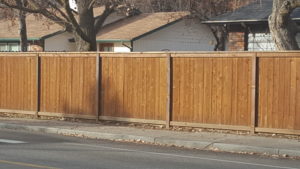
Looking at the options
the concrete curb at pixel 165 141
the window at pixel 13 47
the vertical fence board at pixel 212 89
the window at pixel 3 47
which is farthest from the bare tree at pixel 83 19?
the window at pixel 3 47

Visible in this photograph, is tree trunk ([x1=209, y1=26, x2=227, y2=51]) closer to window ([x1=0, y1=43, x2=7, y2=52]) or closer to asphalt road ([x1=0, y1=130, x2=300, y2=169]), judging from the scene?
window ([x1=0, y1=43, x2=7, y2=52])

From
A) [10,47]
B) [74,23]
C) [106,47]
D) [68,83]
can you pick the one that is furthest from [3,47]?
[68,83]

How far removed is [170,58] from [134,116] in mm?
2133

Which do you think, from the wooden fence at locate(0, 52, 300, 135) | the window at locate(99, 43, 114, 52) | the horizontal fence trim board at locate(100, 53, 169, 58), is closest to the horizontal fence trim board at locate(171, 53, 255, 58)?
the wooden fence at locate(0, 52, 300, 135)

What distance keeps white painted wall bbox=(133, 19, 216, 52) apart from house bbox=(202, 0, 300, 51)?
10397 mm

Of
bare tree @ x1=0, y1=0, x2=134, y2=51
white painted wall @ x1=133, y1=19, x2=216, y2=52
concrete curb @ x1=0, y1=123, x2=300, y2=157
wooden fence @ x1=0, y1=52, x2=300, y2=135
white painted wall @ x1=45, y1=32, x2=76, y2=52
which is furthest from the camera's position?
white painted wall @ x1=45, y1=32, x2=76, y2=52

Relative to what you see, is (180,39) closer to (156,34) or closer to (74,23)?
(156,34)

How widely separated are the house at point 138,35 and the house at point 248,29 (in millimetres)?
9520

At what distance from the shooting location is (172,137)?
14.2 meters

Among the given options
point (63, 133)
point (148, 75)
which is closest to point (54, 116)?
point (63, 133)

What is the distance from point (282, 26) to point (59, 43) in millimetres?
19454

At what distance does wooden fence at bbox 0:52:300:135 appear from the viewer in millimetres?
14289

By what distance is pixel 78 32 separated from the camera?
67.8ft

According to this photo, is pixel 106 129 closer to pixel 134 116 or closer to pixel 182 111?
pixel 134 116
